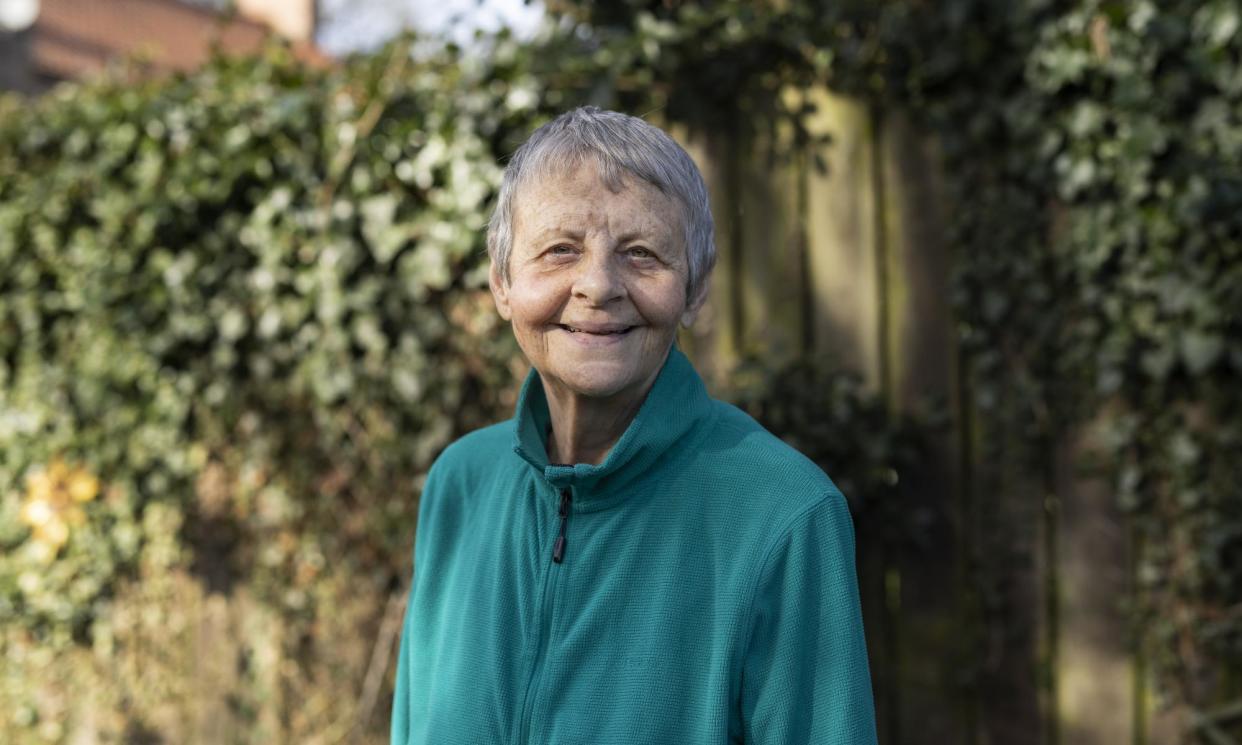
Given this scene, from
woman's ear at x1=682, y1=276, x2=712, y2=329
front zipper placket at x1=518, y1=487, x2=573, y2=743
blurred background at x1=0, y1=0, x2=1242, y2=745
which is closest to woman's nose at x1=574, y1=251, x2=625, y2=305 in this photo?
woman's ear at x1=682, y1=276, x2=712, y2=329

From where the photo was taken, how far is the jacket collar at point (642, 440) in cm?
126

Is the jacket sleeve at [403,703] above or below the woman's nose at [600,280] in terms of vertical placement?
below

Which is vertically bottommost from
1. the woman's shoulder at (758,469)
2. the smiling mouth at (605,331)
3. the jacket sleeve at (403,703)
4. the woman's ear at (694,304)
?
the jacket sleeve at (403,703)

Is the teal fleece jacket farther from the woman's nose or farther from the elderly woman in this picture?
the woman's nose

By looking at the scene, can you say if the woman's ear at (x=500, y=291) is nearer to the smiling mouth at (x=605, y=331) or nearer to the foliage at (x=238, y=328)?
the smiling mouth at (x=605, y=331)

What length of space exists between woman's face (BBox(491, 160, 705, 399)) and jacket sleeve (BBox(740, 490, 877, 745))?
10.3 inches

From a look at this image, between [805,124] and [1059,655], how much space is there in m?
1.44

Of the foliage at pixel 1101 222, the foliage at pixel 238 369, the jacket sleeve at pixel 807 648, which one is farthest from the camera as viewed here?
the foliage at pixel 238 369

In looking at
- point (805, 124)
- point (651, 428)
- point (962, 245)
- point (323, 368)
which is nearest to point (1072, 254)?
point (962, 245)

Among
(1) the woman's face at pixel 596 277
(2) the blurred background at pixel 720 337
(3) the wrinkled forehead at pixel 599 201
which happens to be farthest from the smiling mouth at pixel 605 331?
(2) the blurred background at pixel 720 337

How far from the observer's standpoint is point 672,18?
9.74 feet

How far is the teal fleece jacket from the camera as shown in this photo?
117cm

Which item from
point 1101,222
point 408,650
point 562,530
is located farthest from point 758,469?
point 1101,222

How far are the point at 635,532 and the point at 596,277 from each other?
0.93ft
